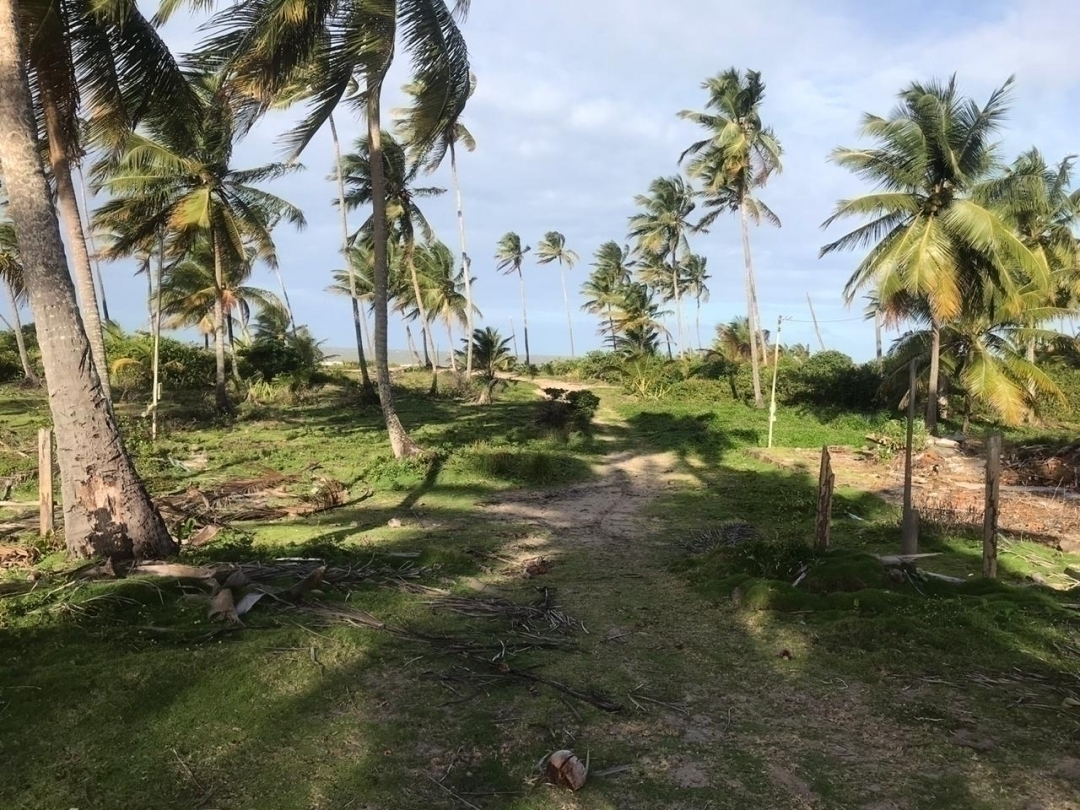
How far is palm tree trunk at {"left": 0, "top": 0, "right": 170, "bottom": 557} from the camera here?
630 cm

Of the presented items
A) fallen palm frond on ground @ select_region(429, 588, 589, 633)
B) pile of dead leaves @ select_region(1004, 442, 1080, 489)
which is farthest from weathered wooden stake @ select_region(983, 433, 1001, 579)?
pile of dead leaves @ select_region(1004, 442, 1080, 489)

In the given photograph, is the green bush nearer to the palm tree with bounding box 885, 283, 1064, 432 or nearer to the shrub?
the shrub

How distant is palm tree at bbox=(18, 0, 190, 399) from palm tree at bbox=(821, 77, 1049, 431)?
16.0 meters

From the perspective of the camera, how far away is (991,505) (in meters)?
6.53

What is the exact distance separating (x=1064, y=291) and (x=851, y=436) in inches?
583

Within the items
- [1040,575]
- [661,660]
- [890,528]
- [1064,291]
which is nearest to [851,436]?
[890,528]

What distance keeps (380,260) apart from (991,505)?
438 inches

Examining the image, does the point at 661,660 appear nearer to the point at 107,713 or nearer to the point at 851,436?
the point at 107,713

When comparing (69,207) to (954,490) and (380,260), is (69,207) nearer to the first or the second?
(380,260)

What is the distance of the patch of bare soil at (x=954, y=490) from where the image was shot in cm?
1062

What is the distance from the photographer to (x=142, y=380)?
2405 centimetres

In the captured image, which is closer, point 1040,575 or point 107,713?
point 107,713

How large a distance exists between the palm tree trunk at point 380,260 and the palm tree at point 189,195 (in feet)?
14.9

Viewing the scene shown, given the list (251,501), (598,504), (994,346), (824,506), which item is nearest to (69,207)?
(251,501)
